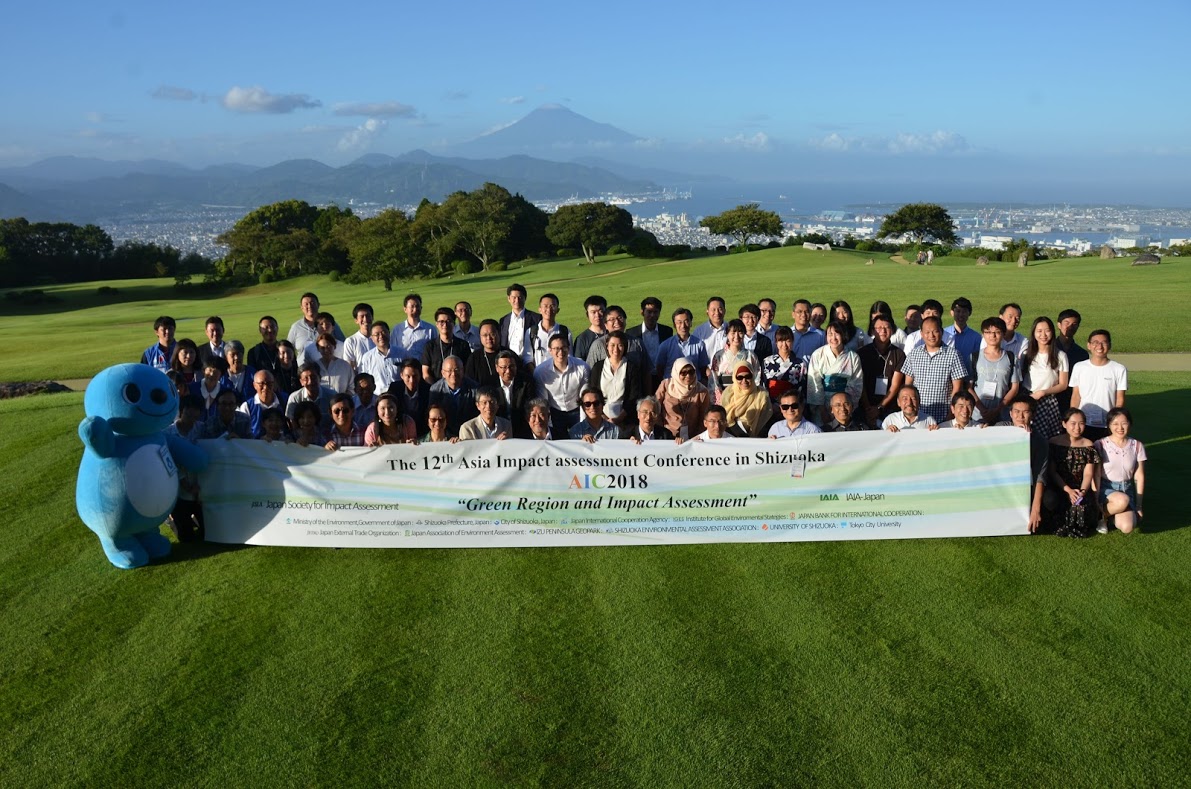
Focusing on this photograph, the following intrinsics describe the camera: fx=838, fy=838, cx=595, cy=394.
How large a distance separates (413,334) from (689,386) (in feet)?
14.5

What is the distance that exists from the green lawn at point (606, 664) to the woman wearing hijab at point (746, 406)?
1.41 meters

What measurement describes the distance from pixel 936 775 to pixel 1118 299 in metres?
25.3

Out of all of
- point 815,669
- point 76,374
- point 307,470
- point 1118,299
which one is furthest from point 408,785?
point 1118,299

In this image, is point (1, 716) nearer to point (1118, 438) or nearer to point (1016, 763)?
point (1016, 763)

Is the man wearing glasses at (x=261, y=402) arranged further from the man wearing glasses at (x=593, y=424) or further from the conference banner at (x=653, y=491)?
the man wearing glasses at (x=593, y=424)

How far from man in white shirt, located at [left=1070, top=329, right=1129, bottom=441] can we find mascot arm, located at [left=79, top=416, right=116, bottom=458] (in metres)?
9.67

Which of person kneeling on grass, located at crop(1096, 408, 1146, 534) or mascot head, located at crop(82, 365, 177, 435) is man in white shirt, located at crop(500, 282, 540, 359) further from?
person kneeling on grass, located at crop(1096, 408, 1146, 534)

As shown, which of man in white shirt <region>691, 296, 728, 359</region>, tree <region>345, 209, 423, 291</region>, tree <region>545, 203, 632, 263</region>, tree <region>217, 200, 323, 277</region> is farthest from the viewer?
tree <region>217, 200, 323, 277</region>

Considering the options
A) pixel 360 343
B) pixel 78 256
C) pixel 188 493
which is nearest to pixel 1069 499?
pixel 360 343

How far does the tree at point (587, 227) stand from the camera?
243 feet

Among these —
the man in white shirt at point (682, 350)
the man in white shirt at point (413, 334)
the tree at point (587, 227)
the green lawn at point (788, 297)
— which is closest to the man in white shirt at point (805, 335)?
the man in white shirt at point (682, 350)

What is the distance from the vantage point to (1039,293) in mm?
27688

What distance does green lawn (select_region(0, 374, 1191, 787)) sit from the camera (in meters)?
5.18

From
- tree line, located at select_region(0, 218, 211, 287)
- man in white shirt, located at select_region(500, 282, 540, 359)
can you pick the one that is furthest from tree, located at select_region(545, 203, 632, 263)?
man in white shirt, located at select_region(500, 282, 540, 359)
